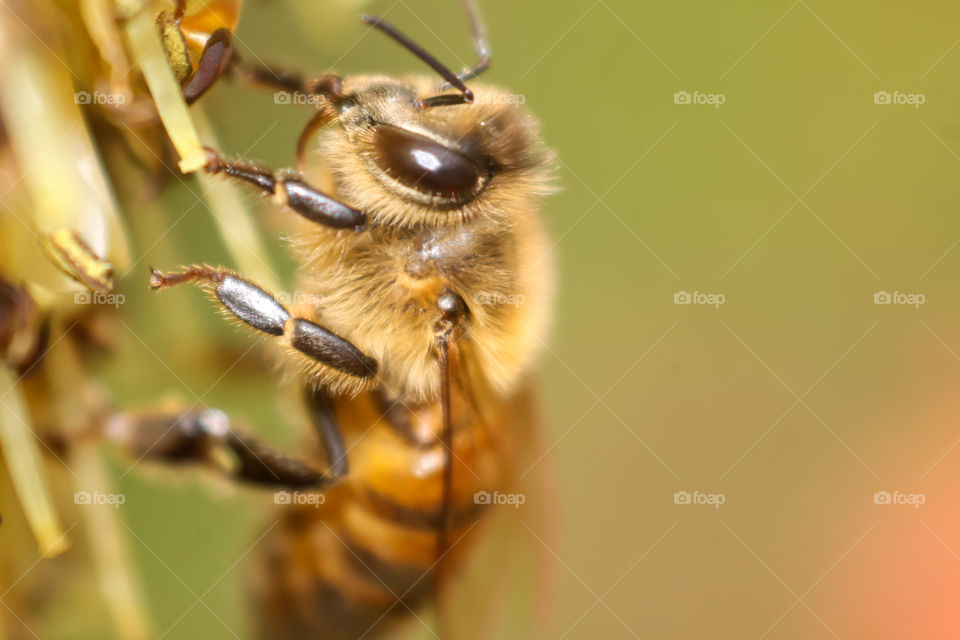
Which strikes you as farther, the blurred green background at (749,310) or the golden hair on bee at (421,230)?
the blurred green background at (749,310)

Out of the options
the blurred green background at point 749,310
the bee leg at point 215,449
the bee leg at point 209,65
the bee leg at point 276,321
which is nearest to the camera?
the bee leg at point 209,65

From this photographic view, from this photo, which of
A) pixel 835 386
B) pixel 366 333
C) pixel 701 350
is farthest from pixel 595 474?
pixel 366 333

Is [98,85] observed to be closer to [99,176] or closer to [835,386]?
[99,176]

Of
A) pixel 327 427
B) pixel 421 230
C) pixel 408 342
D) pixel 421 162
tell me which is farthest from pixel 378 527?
pixel 421 162

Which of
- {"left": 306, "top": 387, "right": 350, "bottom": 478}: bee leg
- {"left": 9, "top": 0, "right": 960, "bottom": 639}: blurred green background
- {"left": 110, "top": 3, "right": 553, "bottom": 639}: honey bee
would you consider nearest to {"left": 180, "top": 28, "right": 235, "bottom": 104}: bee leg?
{"left": 110, "top": 3, "right": 553, "bottom": 639}: honey bee

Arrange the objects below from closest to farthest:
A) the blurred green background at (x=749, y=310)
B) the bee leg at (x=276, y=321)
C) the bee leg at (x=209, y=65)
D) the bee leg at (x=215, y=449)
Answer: the bee leg at (x=209, y=65), the bee leg at (x=276, y=321), the bee leg at (x=215, y=449), the blurred green background at (x=749, y=310)

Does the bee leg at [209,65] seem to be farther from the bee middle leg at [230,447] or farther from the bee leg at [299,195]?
the bee middle leg at [230,447]

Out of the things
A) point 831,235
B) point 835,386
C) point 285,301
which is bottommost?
point 285,301

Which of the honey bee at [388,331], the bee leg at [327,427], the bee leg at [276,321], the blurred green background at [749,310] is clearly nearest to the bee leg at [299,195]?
the honey bee at [388,331]
